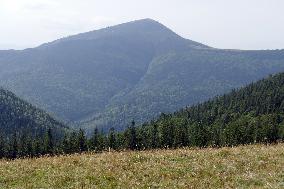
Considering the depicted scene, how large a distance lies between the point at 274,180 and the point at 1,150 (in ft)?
488

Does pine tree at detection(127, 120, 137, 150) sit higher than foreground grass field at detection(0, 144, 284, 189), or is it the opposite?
foreground grass field at detection(0, 144, 284, 189)

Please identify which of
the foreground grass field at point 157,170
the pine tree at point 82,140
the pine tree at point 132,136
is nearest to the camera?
the foreground grass field at point 157,170

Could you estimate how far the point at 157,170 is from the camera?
809 inches

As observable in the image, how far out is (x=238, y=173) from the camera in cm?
1970

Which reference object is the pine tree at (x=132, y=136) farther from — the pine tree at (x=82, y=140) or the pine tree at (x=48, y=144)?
the pine tree at (x=48, y=144)

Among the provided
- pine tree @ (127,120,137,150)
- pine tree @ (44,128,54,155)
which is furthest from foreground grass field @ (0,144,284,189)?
Answer: pine tree @ (44,128,54,155)

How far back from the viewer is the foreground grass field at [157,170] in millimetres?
18359

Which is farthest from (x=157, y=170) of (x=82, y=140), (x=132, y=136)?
(x=132, y=136)

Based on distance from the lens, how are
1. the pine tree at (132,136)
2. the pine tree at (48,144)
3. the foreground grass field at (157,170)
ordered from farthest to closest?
→ 1. the pine tree at (132,136)
2. the pine tree at (48,144)
3. the foreground grass field at (157,170)

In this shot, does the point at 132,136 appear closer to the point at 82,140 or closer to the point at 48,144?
the point at 82,140

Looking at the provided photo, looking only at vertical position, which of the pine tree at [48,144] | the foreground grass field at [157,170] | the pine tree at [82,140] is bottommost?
the pine tree at [48,144]

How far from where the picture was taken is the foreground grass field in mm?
18359

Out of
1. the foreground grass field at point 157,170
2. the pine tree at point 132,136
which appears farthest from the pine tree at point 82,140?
the foreground grass field at point 157,170

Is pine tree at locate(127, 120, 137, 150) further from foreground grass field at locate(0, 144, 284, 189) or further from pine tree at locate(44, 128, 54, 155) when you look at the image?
foreground grass field at locate(0, 144, 284, 189)
